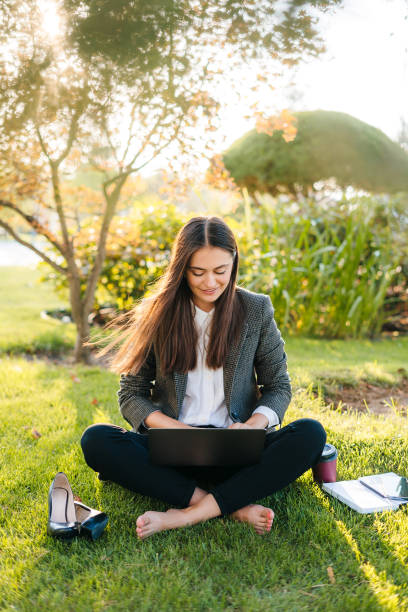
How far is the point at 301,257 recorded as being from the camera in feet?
17.8

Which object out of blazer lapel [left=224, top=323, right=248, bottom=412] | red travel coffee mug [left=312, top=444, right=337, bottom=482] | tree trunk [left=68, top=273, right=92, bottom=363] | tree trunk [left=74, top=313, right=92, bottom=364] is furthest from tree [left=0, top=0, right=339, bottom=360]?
red travel coffee mug [left=312, top=444, right=337, bottom=482]

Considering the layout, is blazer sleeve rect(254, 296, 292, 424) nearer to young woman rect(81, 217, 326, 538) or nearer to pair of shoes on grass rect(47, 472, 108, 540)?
young woman rect(81, 217, 326, 538)

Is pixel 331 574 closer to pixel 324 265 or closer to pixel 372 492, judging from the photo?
pixel 372 492

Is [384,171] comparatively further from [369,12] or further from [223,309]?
[223,309]

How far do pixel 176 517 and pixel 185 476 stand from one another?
219 mm

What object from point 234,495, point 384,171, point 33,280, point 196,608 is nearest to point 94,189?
point 234,495

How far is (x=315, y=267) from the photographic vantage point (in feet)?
17.1

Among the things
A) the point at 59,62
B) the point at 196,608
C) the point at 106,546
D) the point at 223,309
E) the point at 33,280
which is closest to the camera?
the point at 196,608

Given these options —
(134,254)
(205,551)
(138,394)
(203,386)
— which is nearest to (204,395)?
(203,386)

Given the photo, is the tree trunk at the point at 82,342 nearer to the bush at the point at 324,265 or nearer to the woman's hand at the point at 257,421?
the bush at the point at 324,265

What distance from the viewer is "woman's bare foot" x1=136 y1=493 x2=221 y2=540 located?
5.88ft

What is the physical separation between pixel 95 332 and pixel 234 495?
3.48m

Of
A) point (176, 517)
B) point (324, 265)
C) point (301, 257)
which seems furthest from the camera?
point (301, 257)

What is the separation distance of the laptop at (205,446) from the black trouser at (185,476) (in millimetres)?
57
